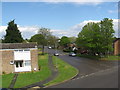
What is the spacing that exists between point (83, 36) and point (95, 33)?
26.4ft

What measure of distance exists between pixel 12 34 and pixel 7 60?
33.3 meters

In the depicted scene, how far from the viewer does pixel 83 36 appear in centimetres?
5053

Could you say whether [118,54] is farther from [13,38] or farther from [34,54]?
[13,38]

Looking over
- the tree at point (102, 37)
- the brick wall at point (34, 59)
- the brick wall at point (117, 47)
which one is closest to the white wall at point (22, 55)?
the brick wall at point (34, 59)

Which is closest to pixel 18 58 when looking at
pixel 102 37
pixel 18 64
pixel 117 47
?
pixel 18 64

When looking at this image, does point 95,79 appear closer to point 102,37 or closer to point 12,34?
point 102,37

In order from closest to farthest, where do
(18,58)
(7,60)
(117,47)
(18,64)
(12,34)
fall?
(7,60) < (18,58) < (18,64) < (117,47) < (12,34)

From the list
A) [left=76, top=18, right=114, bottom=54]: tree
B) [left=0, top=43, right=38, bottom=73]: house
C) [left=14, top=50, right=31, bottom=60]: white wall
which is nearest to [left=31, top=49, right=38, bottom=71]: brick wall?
[left=0, top=43, right=38, bottom=73]: house

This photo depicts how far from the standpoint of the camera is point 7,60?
1057 inches

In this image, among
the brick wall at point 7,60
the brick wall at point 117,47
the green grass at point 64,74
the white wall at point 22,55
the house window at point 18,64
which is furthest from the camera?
the brick wall at point 117,47

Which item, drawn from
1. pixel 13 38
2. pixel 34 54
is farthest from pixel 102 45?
pixel 13 38

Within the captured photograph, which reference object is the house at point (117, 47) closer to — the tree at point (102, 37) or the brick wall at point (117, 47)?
the brick wall at point (117, 47)

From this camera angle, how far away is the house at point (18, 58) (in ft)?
87.9

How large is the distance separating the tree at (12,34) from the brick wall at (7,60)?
104 feet
